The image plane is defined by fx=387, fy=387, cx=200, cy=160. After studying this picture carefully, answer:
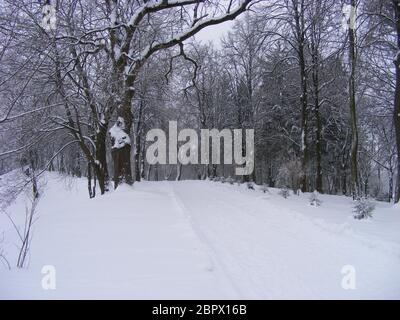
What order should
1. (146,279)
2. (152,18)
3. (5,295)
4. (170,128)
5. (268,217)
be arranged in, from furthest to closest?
(170,128), (152,18), (268,217), (146,279), (5,295)

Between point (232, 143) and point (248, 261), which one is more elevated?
point (232, 143)

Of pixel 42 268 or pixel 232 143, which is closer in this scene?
pixel 42 268

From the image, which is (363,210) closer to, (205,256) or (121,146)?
(205,256)

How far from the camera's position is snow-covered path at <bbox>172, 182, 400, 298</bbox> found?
17.2 ft

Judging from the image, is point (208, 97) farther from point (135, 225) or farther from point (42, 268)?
point (42, 268)

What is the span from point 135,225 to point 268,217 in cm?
421

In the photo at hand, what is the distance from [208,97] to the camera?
139 feet

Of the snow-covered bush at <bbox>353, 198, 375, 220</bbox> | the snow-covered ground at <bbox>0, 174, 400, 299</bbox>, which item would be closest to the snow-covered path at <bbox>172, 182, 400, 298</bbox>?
the snow-covered ground at <bbox>0, 174, 400, 299</bbox>

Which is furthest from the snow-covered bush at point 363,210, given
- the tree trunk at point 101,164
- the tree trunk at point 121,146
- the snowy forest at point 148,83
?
the tree trunk at point 101,164

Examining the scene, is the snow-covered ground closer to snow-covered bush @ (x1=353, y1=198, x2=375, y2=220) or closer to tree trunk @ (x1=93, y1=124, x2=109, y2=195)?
snow-covered bush @ (x1=353, y1=198, x2=375, y2=220)

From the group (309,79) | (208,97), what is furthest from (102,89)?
(208,97)

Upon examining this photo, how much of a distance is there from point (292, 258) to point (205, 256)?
1586 millimetres

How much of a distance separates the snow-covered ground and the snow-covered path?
0.05 ft

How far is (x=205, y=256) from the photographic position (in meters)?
6.41
